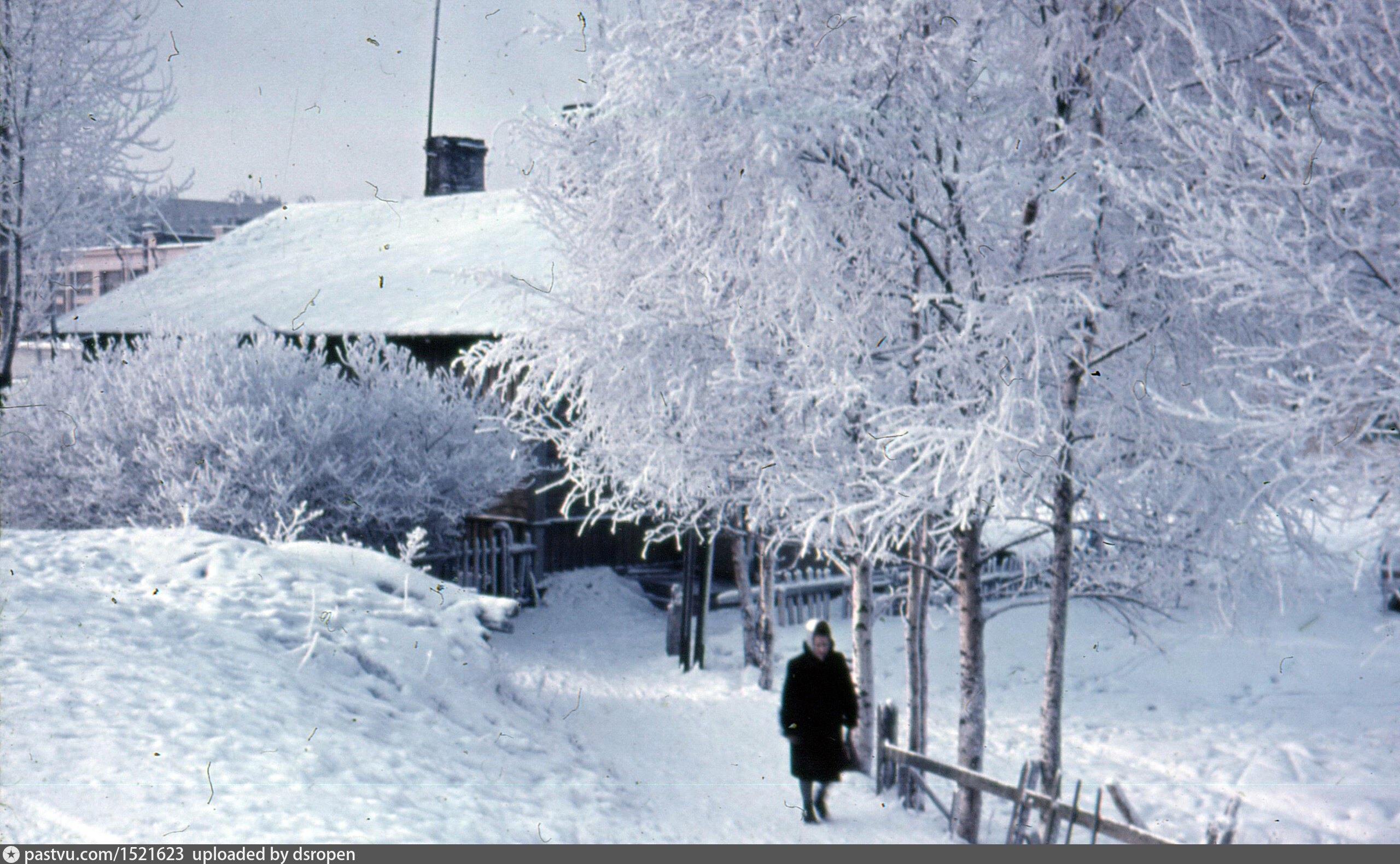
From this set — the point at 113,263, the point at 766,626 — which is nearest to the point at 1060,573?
the point at 766,626

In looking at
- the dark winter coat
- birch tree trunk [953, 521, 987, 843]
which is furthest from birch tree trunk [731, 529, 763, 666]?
the dark winter coat

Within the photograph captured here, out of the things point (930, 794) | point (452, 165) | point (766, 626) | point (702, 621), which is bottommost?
point (930, 794)

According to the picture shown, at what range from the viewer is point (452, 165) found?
25234 mm

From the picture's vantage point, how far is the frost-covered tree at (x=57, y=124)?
7.96 metres

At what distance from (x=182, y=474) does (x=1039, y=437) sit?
33.5 feet

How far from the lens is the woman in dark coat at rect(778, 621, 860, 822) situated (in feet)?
21.8

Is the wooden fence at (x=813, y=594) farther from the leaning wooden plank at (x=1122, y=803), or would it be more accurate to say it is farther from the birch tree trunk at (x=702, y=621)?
the leaning wooden plank at (x=1122, y=803)

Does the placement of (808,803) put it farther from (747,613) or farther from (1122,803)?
(747,613)

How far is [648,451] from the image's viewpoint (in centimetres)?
892

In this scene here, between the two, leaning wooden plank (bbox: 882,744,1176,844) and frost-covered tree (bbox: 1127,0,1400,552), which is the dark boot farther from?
frost-covered tree (bbox: 1127,0,1400,552)

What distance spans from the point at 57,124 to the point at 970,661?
8.48 m

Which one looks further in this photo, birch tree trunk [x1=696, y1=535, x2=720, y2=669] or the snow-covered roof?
the snow-covered roof

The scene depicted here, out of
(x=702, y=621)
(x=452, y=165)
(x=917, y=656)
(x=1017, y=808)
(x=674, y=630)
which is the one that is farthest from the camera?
(x=452, y=165)

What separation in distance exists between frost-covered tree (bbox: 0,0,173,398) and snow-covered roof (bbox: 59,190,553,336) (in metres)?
4.93
